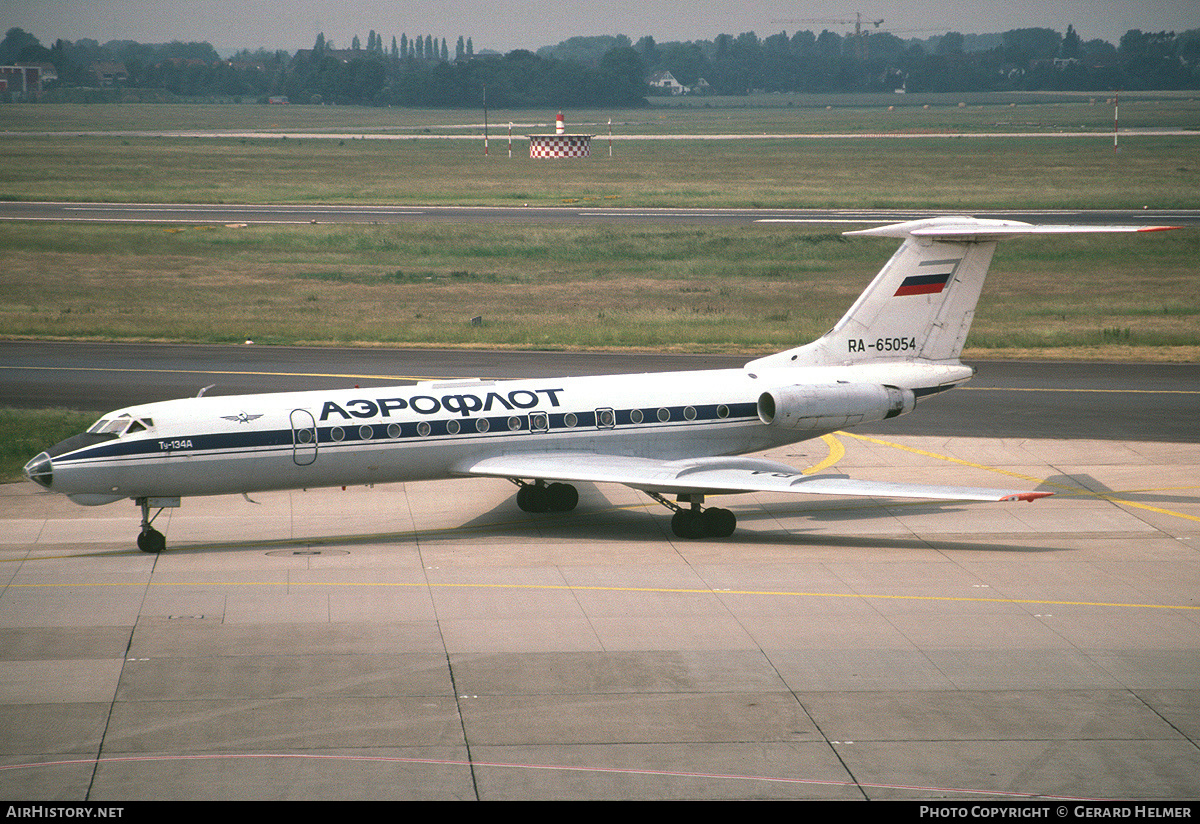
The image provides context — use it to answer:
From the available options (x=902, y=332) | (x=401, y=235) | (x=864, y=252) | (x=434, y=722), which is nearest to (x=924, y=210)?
(x=864, y=252)

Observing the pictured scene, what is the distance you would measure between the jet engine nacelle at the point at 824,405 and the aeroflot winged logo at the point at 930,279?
2573 mm

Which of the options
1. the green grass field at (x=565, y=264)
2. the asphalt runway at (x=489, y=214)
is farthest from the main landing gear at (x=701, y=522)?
the asphalt runway at (x=489, y=214)

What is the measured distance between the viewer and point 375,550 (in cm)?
2456

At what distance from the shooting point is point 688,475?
82.4 ft

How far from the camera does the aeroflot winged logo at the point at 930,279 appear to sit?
92.4ft

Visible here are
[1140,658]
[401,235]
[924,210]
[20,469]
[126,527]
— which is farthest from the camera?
[924,210]

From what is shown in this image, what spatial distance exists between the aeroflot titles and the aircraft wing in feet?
3.43

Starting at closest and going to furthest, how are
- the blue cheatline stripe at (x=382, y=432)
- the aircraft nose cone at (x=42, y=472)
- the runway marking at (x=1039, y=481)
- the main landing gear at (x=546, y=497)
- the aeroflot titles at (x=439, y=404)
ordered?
the aircraft nose cone at (x=42, y=472) → the blue cheatline stripe at (x=382, y=432) → the aeroflot titles at (x=439, y=404) → the runway marking at (x=1039, y=481) → the main landing gear at (x=546, y=497)

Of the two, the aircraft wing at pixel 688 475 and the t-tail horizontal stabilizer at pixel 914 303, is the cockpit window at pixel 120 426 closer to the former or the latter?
the aircraft wing at pixel 688 475

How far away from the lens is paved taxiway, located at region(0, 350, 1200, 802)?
47.8ft

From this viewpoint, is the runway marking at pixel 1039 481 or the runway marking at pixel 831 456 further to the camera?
the runway marking at pixel 831 456

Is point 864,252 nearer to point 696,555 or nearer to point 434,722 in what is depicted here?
point 696,555

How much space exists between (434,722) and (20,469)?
19280mm

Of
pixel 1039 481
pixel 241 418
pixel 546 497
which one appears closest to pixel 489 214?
pixel 546 497
